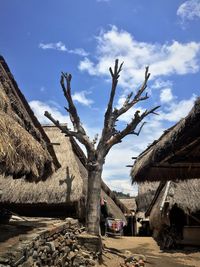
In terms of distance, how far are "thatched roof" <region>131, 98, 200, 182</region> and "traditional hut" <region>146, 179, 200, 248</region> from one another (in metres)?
7.29

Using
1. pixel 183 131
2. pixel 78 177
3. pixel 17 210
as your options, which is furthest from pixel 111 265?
pixel 183 131

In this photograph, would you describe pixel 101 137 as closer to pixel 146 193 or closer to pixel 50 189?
pixel 50 189

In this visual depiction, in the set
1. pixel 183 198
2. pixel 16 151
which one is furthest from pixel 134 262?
pixel 16 151

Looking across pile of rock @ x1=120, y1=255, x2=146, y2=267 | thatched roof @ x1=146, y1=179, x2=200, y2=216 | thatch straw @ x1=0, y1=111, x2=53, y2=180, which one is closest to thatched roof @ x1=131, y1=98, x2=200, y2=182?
thatch straw @ x1=0, y1=111, x2=53, y2=180

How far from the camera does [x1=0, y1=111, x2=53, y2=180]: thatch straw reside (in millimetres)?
5818

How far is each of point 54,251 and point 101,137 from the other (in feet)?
17.1

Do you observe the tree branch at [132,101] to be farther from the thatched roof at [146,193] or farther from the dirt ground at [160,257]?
the thatched roof at [146,193]

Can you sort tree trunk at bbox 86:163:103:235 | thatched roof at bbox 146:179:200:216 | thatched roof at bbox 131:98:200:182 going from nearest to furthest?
thatched roof at bbox 131:98:200:182, tree trunk at bbox 86:163:103:235, thatched roof at bbox 146:179:200:216

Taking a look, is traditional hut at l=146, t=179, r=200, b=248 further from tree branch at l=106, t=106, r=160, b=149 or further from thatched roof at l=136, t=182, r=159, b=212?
thatched roof at l=136, t=182, r=159, b=212

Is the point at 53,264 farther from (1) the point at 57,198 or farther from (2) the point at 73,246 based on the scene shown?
(1) the point at 57,198

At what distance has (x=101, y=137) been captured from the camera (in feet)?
39.8

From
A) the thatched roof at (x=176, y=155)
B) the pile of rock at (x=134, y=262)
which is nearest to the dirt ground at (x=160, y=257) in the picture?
the pile of rock at (x=134, y=262)

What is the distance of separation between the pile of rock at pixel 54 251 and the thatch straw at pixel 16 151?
1.20 meters

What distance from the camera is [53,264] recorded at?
23.8 feet
